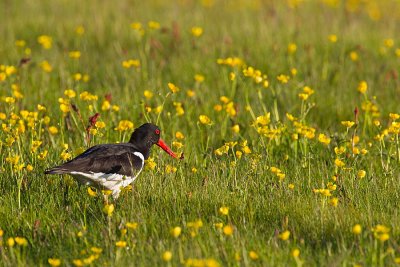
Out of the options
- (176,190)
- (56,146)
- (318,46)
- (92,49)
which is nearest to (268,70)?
(318,46)

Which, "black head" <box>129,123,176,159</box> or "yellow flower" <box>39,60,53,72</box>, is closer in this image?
"black head" <box>129,123,176,159</box>

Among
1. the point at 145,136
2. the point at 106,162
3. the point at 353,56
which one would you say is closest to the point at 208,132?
the point at 145,136

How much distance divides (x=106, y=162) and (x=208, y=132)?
189 cm

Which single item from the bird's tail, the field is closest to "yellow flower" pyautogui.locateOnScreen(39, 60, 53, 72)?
the field

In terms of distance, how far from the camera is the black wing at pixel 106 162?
5441mm

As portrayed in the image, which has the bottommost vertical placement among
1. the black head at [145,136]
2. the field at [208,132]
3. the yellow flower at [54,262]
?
the field at [208,132]

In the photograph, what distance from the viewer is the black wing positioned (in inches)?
214

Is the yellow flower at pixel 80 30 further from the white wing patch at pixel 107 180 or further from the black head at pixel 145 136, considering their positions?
the white wing patch at pixel 107 180

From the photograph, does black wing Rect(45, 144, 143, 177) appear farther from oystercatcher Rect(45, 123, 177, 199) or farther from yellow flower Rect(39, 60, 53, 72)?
yellow flower Rect(39, 60, 53, 72)

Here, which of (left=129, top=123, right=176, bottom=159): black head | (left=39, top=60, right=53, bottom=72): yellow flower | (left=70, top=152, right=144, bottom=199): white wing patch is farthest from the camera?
(left=39, top=60, right=53, bottom=72): yellow flower

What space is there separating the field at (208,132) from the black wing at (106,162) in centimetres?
16

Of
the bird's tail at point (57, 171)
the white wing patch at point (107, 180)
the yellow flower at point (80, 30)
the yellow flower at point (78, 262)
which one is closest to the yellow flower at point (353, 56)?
the yellow flower at point (80, 30)

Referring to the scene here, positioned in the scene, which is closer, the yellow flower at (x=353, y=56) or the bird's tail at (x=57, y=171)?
the bird's tail at (x=57, y=171)

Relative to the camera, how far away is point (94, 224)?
5.25m
